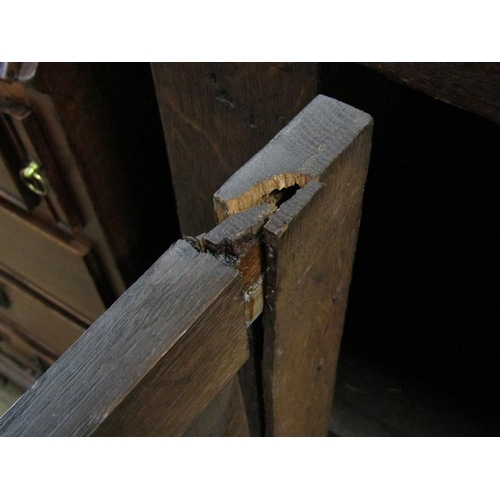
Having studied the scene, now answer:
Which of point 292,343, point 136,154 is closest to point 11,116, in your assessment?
point 136,154

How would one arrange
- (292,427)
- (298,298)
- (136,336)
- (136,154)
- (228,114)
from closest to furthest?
(136,336) < (298,298) < (228,114) < (292,427) < (136,154)

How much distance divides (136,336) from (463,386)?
0.94m

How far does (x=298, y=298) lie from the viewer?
63cm

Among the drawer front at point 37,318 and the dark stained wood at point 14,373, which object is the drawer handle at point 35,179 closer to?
the drawer front at point 37,318

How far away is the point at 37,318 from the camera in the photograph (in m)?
1.58

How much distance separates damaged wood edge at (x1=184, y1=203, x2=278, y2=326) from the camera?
0.51 metres

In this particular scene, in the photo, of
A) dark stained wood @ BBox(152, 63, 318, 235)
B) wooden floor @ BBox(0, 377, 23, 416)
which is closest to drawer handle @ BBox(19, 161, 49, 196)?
dark stained wood @ BBox(152, 63, 318, 235)

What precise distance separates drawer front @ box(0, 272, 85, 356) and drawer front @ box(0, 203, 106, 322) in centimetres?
6

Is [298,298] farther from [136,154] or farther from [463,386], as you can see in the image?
[463,386]

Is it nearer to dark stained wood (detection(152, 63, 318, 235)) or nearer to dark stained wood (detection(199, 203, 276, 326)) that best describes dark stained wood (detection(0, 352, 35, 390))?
dark stained wood (detection(152, 63, 318, 235))

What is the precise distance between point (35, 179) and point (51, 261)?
0.25 metres

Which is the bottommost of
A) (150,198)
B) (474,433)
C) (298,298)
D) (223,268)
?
(474,433)

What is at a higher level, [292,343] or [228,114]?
[228,114]

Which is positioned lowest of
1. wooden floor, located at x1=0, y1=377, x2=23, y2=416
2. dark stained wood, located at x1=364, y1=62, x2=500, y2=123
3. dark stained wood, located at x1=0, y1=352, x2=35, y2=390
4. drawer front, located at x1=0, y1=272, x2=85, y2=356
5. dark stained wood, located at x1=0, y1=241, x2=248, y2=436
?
wooden floor, located at x1=0, y1=377, x2=23, y2=416
